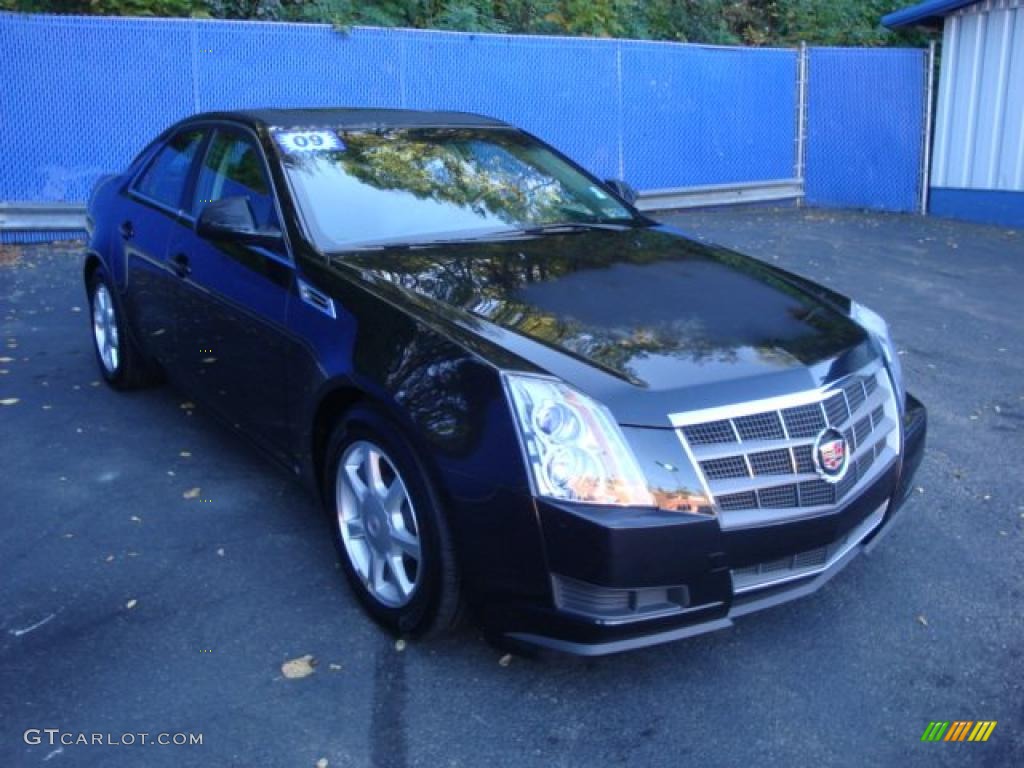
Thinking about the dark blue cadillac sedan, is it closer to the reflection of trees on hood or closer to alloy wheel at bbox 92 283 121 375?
the reflection of trees on hood

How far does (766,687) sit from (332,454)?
1670mm

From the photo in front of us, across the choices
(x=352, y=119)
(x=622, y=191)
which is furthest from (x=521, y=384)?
(x=622, y=191)

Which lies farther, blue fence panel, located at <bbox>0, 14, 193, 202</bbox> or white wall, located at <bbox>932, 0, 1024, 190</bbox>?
white wall, located at <bbox>932, 0, 1024, 190</bbox>

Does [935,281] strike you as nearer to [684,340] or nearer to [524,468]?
[684,340]

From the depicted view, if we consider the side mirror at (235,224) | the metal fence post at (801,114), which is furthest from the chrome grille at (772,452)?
the metal fence post at (801,114)

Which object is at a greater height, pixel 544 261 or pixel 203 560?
pixel 544 261

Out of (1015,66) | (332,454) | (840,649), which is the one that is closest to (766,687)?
(840,649)

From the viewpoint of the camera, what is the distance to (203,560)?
13.5ft

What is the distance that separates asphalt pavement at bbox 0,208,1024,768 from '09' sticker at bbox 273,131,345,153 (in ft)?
5.11

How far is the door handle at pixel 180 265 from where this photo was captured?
15.7 feet

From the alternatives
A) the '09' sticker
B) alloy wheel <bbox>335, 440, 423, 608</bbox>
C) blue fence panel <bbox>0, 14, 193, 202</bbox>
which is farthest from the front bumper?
blue fence panel <bbox>0, 14, 193, 202</bbox>

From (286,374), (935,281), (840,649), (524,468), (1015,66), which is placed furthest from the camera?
(1015,66)

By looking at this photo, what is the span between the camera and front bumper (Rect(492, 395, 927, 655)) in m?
2.84

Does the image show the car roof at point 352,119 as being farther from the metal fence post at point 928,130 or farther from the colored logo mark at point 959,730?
the metal fence post at point 928,130
